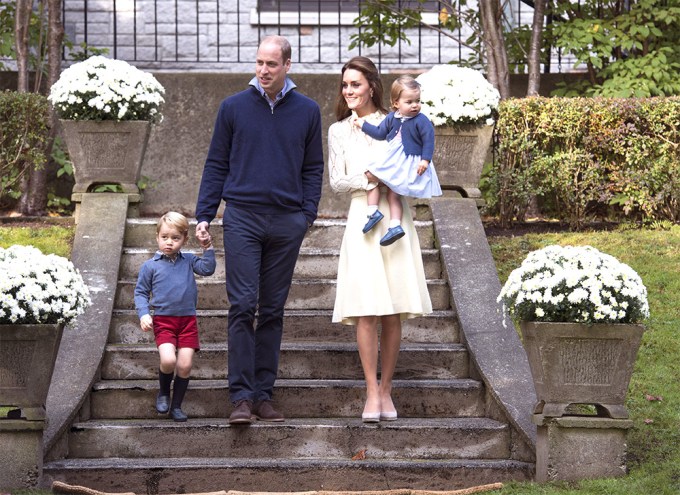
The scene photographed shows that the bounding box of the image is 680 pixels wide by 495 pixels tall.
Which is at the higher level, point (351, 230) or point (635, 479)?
point (351, 230)

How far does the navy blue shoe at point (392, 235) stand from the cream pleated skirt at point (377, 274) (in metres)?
0.10

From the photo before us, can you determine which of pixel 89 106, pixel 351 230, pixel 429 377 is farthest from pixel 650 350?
pixel 89 106

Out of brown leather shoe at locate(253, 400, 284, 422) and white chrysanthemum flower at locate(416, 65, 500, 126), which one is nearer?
brown leather shoe at locate(253, 400, 284, 422)

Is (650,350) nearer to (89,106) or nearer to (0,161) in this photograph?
(89,106)

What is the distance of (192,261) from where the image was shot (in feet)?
20.9

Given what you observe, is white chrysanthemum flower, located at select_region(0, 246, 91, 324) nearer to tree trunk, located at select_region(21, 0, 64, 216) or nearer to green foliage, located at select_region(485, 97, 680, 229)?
green foliage, located at select_region(485, 97, 680, 229)

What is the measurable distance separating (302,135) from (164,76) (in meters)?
4.72

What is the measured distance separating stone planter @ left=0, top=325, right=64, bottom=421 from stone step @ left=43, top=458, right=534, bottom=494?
1.26 ft

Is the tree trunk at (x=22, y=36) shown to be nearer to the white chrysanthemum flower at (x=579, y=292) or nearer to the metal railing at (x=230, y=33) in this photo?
the metal railing at (x=230, y=33)

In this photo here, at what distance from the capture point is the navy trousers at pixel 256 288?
621 centimetres

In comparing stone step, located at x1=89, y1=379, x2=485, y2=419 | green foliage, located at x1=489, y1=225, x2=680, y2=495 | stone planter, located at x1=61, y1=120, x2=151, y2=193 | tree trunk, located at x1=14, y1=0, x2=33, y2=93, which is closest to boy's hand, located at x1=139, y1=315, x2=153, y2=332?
stone step, located at x1=89, y1=379, x2=485, y2=419

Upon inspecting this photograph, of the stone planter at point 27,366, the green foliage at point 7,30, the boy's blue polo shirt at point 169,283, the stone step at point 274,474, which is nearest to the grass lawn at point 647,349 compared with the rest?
the stone step at point 274,474

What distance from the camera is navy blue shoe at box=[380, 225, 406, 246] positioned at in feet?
20.6

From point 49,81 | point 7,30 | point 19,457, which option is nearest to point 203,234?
point 19,457
